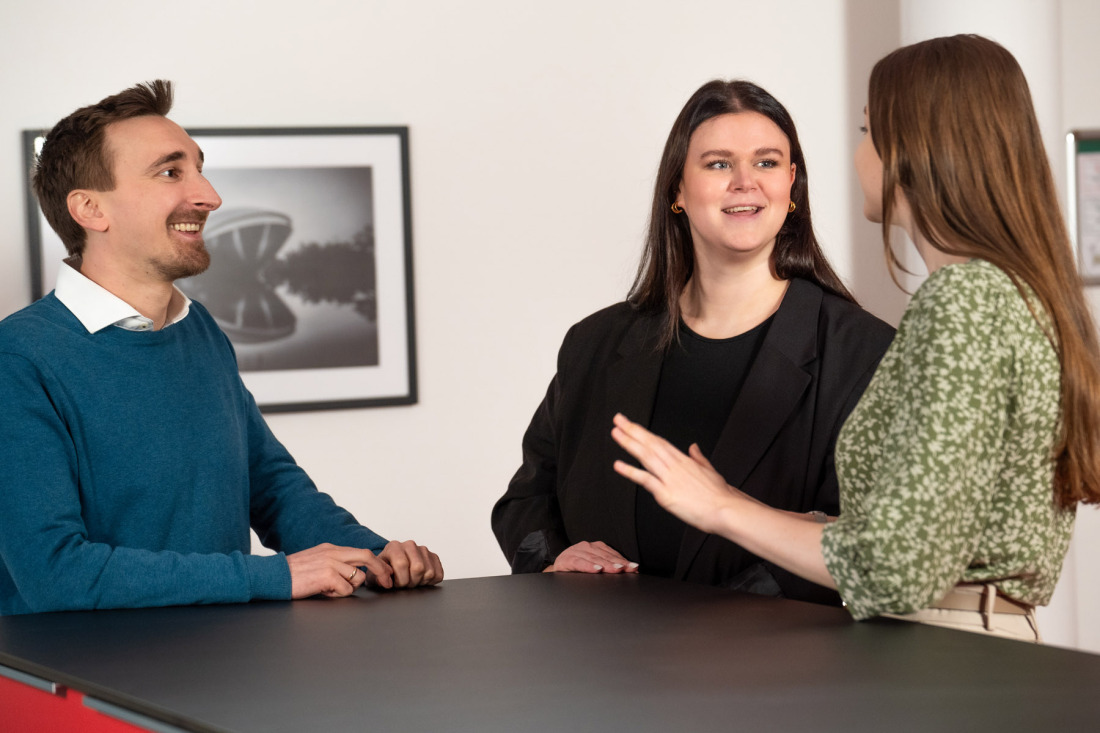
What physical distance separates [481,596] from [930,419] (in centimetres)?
80

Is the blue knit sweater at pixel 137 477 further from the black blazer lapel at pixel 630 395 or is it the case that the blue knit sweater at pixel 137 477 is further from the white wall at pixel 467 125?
the white wall at pixel 467 125

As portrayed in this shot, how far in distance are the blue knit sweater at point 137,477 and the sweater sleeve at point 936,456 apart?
97 centimetres

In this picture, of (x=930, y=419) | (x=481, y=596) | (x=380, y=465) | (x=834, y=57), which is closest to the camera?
(x=930, y=419)

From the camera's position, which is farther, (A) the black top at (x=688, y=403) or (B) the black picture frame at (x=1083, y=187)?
(B) the black picture frame at (x=1083, y=187)

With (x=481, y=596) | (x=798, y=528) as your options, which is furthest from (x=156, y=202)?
(x=798, y=528)

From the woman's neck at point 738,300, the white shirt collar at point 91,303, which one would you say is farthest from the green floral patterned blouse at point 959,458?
the white shirt collar at point 91,303

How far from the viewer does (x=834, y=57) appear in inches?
170

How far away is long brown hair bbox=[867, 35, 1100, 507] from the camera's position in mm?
1403

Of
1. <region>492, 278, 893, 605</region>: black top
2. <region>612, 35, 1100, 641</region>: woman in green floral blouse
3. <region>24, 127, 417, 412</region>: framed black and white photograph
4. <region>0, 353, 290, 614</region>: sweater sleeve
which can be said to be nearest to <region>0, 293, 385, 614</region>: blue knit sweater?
<region>0, 353, 290, 614</region>: sweater sleeve

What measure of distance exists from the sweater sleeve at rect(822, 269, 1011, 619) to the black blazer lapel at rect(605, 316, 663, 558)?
2.93 ft

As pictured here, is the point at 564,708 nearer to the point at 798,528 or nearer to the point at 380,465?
the point at 798,528

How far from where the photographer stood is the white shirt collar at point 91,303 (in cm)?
209

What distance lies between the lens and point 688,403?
232 cm

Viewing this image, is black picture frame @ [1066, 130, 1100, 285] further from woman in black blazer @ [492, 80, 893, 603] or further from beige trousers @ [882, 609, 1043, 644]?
beige trousers @ [882, 609, 1043, 644]
